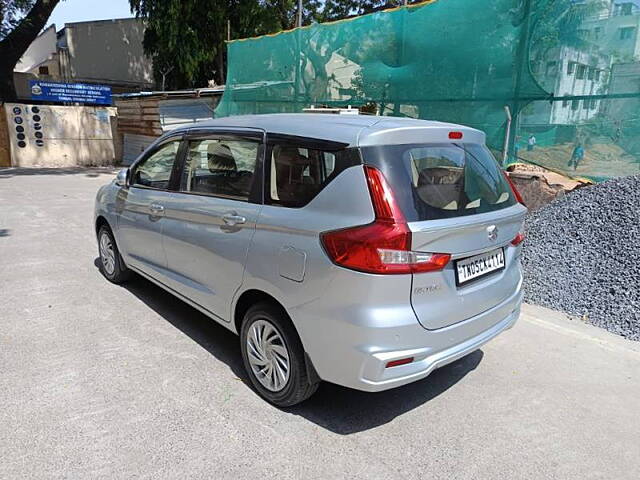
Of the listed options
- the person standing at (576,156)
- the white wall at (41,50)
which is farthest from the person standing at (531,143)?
the white wall at (41,50)

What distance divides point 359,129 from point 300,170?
1.43ft

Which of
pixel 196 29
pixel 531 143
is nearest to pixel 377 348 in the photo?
pixel 531 143

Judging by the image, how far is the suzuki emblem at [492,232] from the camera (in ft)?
8.87

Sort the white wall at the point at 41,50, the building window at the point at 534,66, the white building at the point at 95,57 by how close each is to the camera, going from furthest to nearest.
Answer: the white wall at the point at 41,50 → the white building at the point at 95,57 → the building window at the point at 534,66

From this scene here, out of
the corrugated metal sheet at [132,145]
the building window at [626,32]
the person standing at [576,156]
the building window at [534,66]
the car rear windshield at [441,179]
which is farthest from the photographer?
the corrugated metal sheet at [132,145]

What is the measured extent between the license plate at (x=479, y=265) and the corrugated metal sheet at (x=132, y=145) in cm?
1522

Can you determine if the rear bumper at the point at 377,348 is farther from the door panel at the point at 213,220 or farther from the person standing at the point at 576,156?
the person standing at the point at 576,156

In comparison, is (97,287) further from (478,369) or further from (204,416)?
(478,369)

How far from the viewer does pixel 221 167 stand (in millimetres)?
3361

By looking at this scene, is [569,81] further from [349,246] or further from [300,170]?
[349,246]

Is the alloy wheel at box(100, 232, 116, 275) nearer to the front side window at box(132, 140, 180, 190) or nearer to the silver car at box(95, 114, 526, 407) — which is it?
the front side window at box(132, 140, 180, 190)

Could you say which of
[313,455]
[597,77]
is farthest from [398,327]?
[597,77]

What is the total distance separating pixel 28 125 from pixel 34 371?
15.5 meters

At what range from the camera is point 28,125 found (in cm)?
1560
